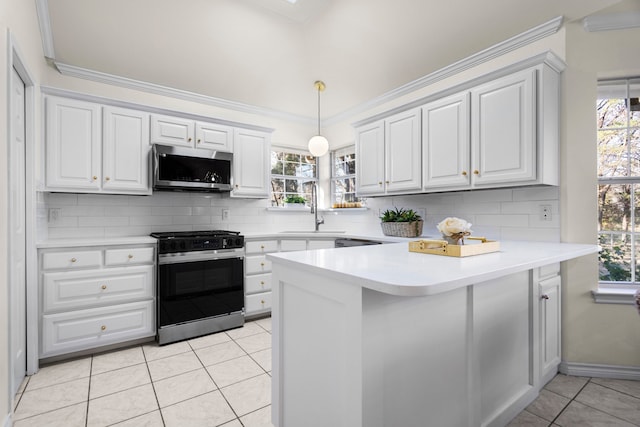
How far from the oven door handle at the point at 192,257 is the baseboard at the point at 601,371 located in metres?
2.93

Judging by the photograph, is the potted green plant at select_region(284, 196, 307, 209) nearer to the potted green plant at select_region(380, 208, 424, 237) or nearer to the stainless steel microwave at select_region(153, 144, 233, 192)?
the stainless steel microwave at select_region(153, 144, 233, 192)

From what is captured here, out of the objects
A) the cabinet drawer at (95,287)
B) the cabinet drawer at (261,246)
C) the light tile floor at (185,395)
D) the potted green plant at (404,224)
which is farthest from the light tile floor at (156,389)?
the potted green plant at (404,224)

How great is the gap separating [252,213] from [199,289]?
4.57ft

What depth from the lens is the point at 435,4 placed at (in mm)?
2721

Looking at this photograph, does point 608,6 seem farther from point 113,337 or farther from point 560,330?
point 113,337

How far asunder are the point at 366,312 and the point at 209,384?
1.68 meters

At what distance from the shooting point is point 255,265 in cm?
354

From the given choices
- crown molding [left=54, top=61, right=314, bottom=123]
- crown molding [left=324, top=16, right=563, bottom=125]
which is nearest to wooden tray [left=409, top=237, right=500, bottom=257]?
crown molding [left=324, top=16, right=563, bottom=125]

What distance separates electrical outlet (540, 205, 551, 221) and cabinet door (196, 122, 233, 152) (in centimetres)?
307

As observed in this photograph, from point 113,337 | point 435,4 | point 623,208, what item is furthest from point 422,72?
point 113,337

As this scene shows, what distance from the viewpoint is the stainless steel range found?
9.55 ft

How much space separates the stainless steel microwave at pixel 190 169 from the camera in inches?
124

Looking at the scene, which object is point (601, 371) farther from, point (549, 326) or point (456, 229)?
point (456, 229)

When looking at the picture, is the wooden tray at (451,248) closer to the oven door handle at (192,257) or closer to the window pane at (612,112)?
the window pane at (612,112)
